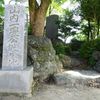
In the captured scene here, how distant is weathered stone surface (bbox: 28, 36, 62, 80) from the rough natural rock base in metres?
1.46

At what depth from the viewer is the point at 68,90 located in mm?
7047

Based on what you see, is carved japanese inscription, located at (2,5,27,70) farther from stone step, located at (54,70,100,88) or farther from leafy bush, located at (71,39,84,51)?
leafy bush, located at (71,39,84,51)

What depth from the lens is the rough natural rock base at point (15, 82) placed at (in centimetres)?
619

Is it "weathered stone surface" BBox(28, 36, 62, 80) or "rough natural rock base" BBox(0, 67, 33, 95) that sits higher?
"weathered stone surface" BBox(28, 36, 62, 80)

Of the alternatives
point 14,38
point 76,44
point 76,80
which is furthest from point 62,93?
point 76,44

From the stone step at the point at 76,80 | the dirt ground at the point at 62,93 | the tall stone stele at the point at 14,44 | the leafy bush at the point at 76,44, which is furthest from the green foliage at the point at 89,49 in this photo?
the tall stone stele at the point at 14,44

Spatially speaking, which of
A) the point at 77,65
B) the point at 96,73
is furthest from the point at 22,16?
the point at 77,65

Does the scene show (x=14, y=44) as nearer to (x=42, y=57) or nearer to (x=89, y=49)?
(x=42, y=57)

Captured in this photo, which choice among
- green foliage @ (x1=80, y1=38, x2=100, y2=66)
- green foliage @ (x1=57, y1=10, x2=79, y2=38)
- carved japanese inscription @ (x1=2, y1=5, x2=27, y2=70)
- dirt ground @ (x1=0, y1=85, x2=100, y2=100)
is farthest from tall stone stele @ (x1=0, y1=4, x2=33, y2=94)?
green foliage @ (x1=57, y1=10, x2=79, y2=38)

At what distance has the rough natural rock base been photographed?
6188 millimetres

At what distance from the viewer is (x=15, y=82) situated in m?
6.23

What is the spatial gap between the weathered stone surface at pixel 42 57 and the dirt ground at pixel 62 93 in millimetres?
649

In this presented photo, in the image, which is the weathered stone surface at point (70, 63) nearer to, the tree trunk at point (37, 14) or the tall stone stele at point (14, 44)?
the tree trunk at point (37, 14)

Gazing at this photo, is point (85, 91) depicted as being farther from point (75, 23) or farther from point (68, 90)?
point (75, 23)
